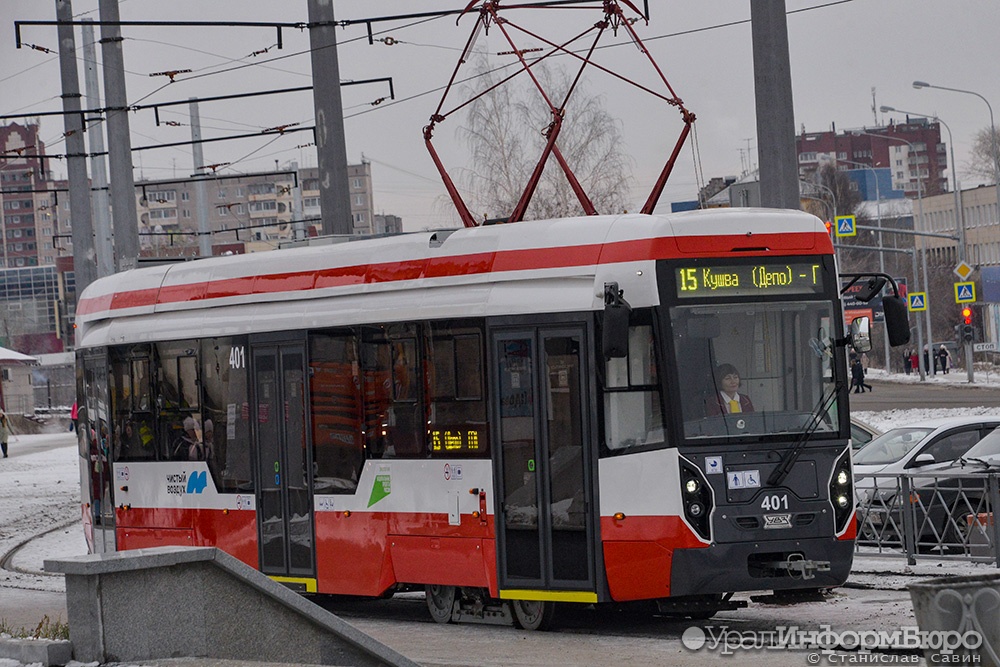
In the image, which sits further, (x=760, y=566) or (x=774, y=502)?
Result: (x=774, y=502)

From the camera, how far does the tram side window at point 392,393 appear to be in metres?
12.7

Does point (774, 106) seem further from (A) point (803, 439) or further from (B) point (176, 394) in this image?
(B) point (176, 394)

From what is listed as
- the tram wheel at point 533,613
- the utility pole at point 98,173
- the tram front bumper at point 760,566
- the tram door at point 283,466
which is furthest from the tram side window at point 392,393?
the utility pole at point 98,173

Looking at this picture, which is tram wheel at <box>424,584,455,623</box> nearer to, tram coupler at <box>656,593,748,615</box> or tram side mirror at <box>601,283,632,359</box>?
tram coupler at <box>656,593,748,615</box>

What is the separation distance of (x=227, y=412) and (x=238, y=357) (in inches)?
21.4

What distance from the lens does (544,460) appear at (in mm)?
11625

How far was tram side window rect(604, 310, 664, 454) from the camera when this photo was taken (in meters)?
11.2

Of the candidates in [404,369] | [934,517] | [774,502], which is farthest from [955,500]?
[404,369]

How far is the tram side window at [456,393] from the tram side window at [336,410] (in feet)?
3.19

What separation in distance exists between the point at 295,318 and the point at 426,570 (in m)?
2.78

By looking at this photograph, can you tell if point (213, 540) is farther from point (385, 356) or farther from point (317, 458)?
point (385, 356)

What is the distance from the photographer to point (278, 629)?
887 cm

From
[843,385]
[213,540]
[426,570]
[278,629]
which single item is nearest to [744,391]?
[843,385]

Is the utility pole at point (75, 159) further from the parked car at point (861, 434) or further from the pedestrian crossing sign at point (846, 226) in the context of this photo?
the pedestrian crossing sign at point (846, 226)
